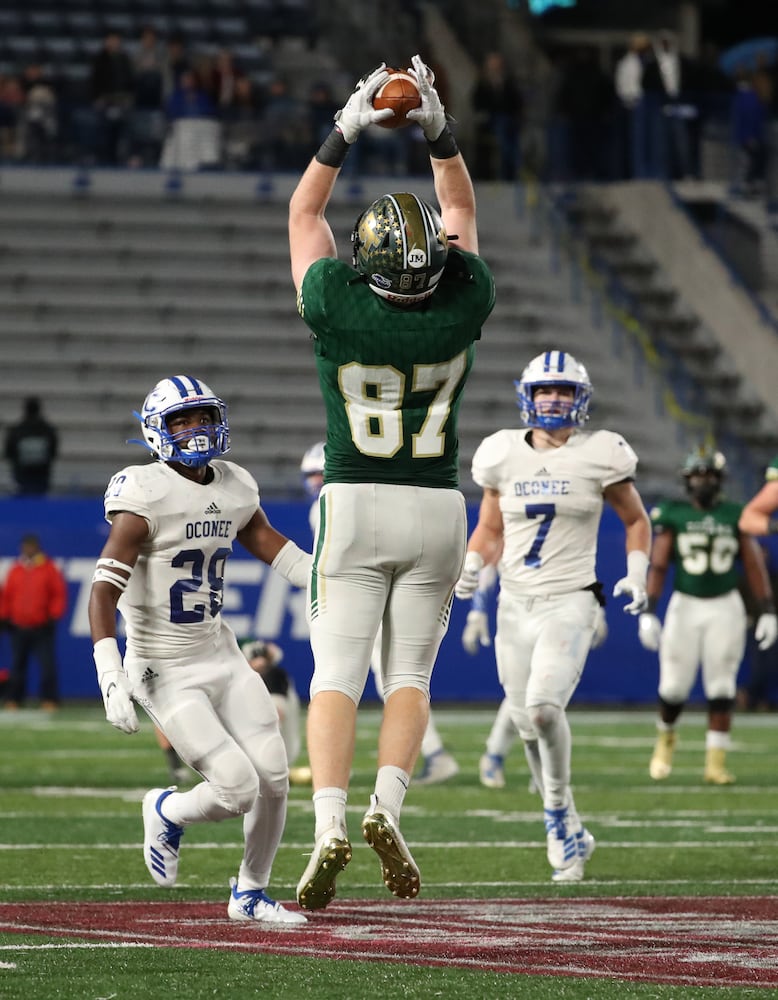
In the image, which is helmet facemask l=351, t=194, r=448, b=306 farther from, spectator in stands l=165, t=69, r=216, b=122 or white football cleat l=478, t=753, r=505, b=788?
spectator in stands l=165, t=69, r=216, b=122

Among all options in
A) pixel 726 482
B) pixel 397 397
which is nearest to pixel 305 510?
pixel 726 482

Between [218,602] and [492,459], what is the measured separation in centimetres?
198

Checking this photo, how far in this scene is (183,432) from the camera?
242 inches

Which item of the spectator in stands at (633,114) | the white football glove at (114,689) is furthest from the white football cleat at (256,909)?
the spectator in stands at (633,114)

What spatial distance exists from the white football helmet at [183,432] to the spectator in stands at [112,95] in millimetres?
14999

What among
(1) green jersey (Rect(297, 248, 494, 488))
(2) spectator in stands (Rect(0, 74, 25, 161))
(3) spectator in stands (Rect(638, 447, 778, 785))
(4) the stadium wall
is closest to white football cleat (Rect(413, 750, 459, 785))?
(3) spectator in stands (Rect(638, 447, 778, 785))

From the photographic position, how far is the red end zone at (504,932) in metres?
4.98

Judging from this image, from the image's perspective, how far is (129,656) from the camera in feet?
20.4

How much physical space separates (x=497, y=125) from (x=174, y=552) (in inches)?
635

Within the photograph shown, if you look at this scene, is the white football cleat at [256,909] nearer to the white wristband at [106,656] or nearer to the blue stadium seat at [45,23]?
the white wristband at [106,656]

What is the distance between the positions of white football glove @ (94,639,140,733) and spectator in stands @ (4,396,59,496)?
1166cm

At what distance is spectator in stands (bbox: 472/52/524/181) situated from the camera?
21531 millimetres

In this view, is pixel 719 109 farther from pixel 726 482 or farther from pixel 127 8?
pixel 127 8

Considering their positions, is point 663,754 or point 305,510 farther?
point 305,510
